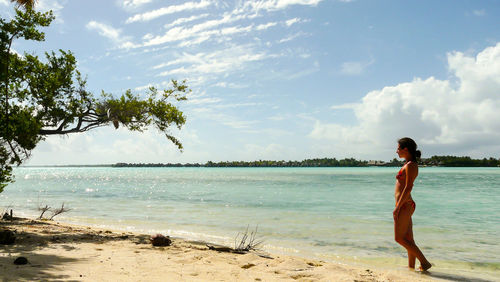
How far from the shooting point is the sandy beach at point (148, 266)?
5.81 m

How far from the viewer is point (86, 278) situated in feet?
18.1

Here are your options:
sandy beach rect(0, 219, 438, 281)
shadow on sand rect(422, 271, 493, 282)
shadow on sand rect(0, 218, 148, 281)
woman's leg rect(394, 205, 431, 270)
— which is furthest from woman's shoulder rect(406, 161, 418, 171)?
shadow on sand rect(0, 218, 148, 281)

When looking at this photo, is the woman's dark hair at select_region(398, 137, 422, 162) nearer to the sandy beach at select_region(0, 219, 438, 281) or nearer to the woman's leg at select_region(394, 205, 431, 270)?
the woman's leg at select_region(394, 205, 431, 270)

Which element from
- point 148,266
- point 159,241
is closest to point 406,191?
point 148,266

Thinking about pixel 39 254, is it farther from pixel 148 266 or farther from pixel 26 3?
pixel 26 3

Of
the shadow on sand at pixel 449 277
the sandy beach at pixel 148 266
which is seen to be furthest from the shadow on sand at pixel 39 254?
the shadow on sand at pixel 449 277

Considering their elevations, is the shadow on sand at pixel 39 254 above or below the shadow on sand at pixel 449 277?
above

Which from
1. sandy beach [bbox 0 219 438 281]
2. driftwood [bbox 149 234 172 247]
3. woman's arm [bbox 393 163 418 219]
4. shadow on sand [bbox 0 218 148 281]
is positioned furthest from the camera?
driftwood [bbox 149 234 172 247]

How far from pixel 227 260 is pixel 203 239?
4.36m

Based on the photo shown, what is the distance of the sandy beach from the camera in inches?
229

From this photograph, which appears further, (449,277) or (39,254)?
(449,277)

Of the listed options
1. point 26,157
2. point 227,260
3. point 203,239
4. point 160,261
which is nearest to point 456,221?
point 203,239

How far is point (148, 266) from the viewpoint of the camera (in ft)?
21.9

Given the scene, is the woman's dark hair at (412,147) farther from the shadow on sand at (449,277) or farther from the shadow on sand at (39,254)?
the shadow on sand at (39,254)
